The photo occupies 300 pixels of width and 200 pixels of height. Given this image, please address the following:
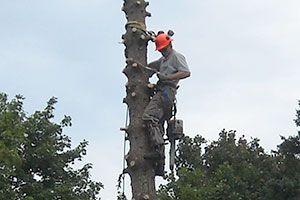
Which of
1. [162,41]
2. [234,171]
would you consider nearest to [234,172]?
[234,171]

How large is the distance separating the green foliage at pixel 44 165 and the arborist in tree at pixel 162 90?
8.87 metres

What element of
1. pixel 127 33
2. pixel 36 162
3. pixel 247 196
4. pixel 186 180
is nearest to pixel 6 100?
pixel 36 162

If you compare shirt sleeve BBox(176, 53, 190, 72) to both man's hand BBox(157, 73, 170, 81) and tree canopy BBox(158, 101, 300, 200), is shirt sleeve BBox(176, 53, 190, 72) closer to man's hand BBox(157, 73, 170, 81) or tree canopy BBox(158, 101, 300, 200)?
man's hand BBox(157, 73, 170, 81)

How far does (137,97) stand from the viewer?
16.6 ft

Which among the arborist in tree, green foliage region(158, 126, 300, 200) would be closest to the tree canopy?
green foliage region(158, 126, 300, 200)

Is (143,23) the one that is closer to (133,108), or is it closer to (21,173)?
(133,108)

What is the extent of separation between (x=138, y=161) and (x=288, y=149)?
804 inches

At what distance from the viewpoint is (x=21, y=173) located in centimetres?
1464

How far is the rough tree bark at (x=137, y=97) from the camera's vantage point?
4.78 meters

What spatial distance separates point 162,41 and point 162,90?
515 mm

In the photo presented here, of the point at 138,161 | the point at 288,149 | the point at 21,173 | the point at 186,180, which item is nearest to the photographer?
the point at 138,161

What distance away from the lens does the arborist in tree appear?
4.88 m

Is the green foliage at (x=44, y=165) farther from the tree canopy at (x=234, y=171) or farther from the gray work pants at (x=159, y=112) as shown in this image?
the gray work pants at (x=159, y=112)

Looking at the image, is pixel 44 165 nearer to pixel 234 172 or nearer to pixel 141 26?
pixel 141 26
